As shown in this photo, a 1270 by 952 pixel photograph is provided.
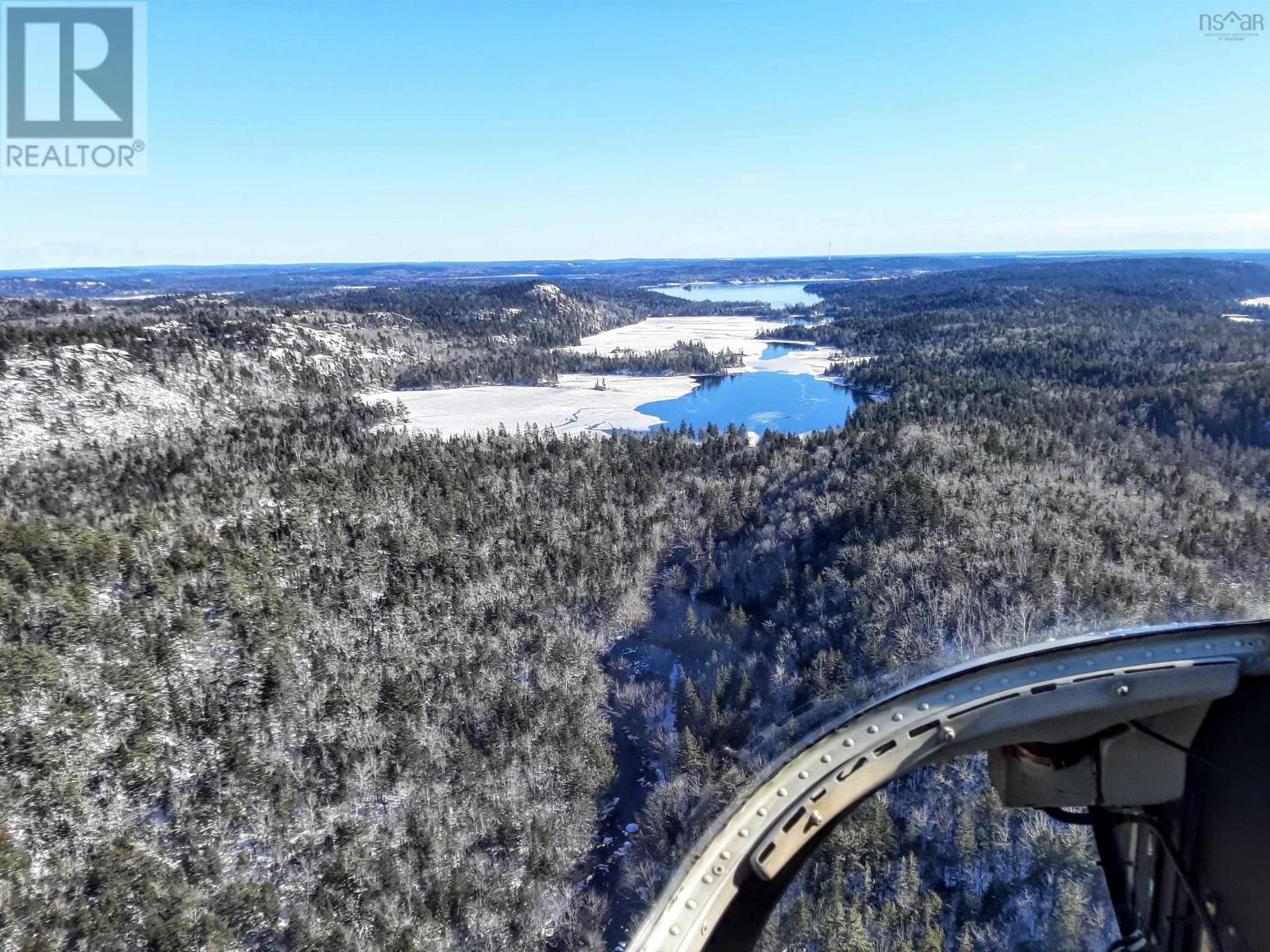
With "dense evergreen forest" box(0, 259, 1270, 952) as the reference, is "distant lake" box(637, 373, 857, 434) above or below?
above

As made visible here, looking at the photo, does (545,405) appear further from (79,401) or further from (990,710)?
(990,710)

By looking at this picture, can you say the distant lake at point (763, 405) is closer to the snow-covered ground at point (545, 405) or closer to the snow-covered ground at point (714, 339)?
the snow-covered ground at point (545, 405)

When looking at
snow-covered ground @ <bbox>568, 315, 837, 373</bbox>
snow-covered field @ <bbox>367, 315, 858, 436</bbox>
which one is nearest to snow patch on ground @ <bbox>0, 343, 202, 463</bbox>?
snow-covered field @ <bbox>367, 315, 858, 436</bbox>

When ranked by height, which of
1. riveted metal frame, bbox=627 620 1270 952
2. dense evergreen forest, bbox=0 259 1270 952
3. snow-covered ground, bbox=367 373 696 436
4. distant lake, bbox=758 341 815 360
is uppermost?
distant lake, bbox=758 341 815 360

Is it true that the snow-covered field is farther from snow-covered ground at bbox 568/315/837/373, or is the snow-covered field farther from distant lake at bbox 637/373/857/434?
distant lake at bbox 637/373/857/434

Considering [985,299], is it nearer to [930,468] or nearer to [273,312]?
[930,468]

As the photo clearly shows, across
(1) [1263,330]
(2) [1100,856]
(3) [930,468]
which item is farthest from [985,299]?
(2) [1100,856]
